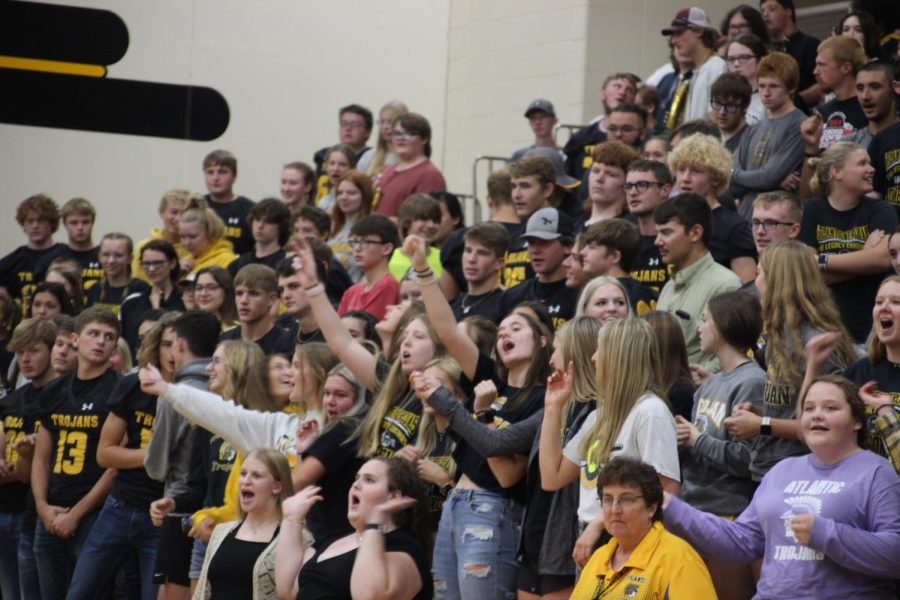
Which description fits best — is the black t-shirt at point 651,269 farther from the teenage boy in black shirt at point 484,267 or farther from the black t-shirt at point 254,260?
the black t-shirt at point 254,260

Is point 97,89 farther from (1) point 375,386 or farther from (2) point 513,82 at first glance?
(1) point 375,386

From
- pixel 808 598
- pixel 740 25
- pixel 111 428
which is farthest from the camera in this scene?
pixel 740 25

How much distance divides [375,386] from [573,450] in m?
1.42

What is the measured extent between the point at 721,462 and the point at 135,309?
5448 millimetres

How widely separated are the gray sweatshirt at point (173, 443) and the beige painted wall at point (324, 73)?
6.35 metres

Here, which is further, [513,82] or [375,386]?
[513,82]

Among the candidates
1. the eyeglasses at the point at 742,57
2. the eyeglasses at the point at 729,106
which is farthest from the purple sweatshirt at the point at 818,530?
the eyeglasses at the point at 742,57

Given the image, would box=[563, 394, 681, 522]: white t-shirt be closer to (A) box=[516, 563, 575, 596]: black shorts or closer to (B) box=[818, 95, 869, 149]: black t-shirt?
(A) box=[516, 563, 575, 596]: black shorts

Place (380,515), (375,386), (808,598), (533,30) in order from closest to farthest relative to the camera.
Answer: (808,598) → (380,515) → (375,386) → (533,30)

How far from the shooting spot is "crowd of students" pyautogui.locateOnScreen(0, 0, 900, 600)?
4734mm

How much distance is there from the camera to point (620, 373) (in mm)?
5094

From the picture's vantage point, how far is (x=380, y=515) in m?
5.50

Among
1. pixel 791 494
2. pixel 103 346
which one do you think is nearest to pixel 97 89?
pixel 103 346

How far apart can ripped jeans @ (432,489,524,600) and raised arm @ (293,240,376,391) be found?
0.88m
